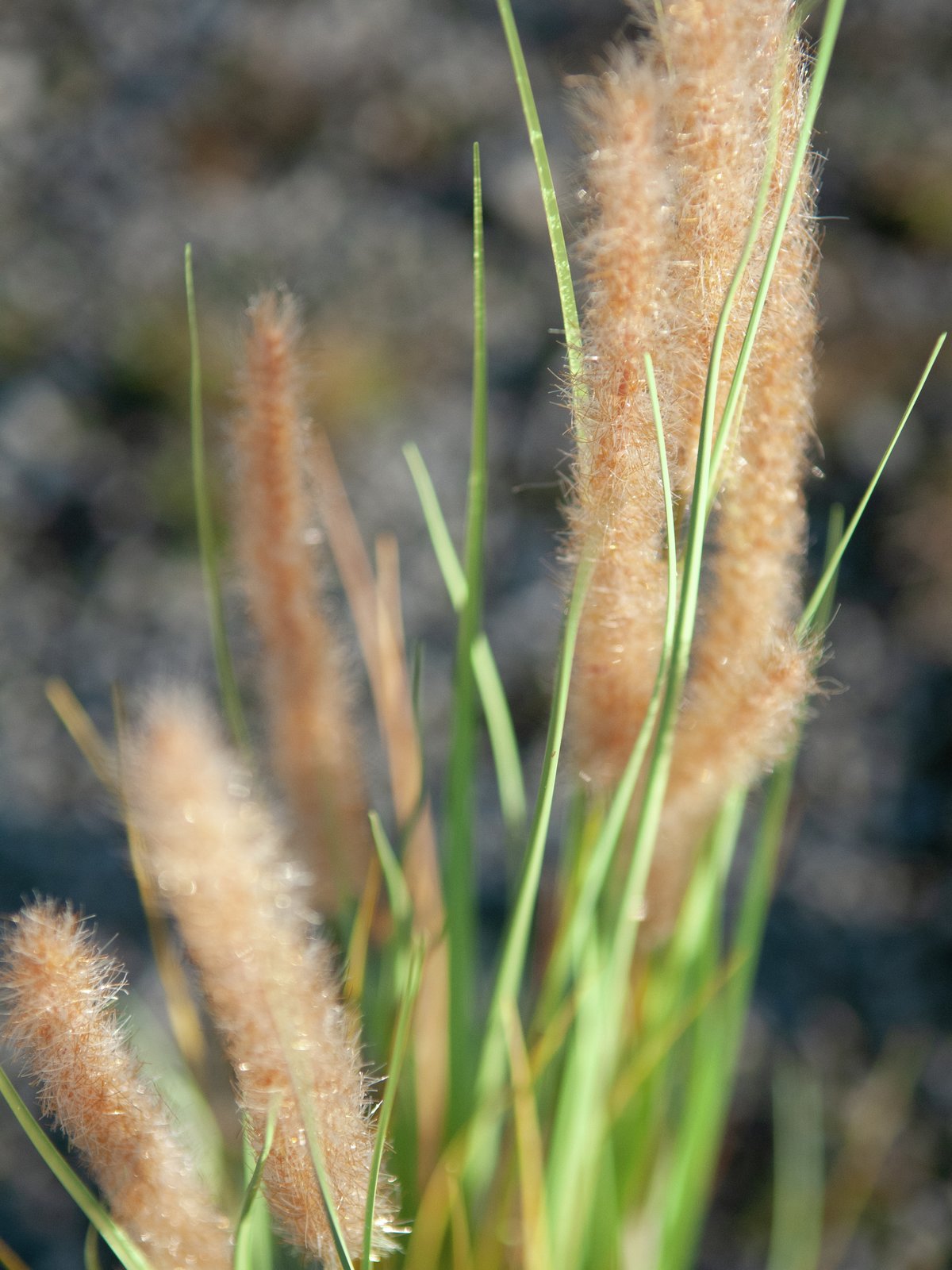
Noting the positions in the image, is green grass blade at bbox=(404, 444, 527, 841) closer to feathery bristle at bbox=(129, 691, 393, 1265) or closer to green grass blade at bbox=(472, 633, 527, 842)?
green grass blade at bbox=(472, 633, 527, 842)

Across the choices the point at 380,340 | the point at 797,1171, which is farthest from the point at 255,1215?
the point at 380,340

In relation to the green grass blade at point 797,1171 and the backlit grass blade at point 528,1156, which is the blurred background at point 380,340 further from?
the backlit grass blade at point 528,1156

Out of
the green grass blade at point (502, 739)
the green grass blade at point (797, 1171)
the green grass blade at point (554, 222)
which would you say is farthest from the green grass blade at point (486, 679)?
the green grass blade at point (797, 1171)

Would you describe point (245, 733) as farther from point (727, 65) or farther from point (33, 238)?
point (33, 238)

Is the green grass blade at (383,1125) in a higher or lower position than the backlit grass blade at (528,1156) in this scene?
higher

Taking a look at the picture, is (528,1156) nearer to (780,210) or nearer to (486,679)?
(486,679)

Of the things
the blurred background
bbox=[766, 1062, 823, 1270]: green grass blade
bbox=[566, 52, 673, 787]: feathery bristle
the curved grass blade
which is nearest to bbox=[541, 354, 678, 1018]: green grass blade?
bbox=[566, 52, 673, 787]: feathery bristle

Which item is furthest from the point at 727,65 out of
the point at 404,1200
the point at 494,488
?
the point at 494,488
